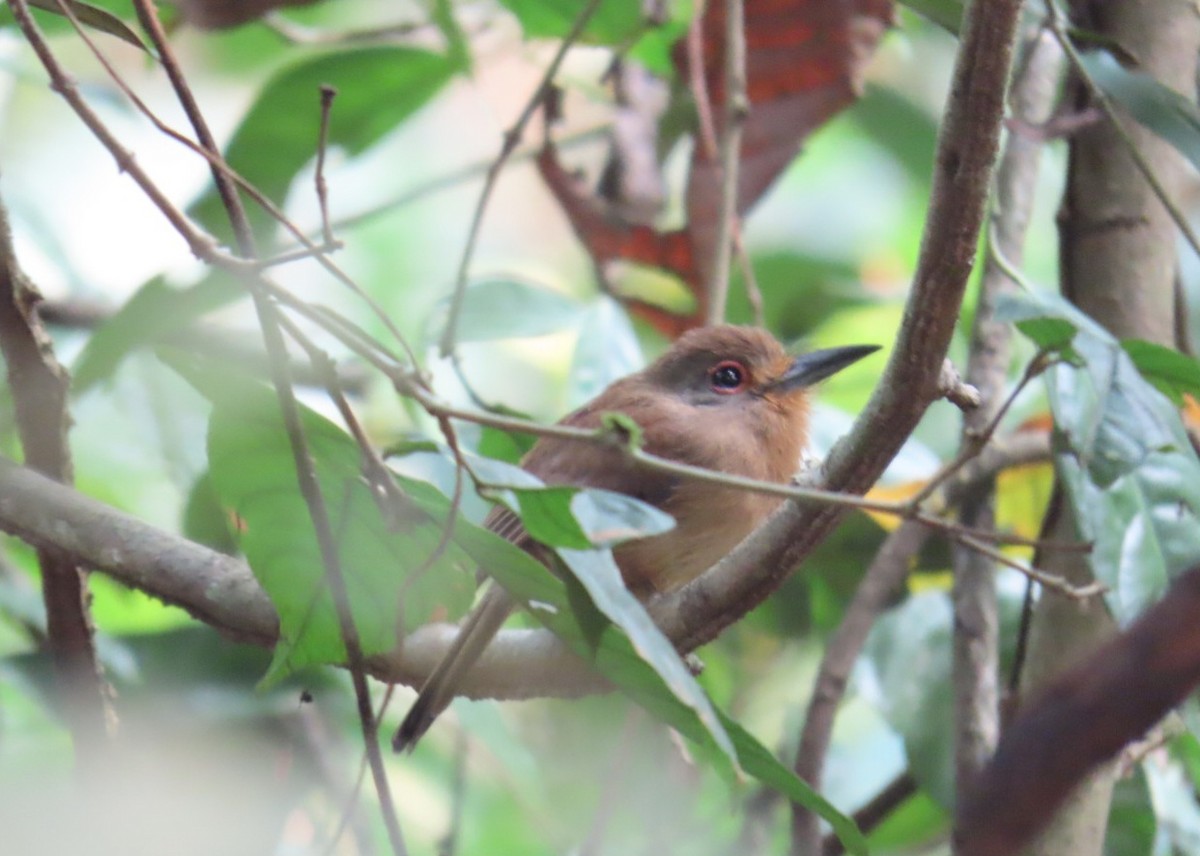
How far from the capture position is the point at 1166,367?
7.27 ft

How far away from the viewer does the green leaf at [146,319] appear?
2.80 metres

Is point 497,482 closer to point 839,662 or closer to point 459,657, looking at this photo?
point 459,657

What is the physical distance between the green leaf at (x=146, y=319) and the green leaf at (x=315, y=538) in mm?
1123

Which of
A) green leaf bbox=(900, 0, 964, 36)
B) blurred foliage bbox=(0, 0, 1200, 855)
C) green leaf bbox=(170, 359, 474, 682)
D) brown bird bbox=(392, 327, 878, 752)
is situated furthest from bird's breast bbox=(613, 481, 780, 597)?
green leaf bbox=(900, 0, 964, 36)

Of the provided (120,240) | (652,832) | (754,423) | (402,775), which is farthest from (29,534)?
(120,240)

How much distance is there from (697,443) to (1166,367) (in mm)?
868

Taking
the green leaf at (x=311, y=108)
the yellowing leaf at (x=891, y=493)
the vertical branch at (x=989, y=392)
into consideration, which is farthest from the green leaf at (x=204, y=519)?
the vertical branch at (x=989, y=392)

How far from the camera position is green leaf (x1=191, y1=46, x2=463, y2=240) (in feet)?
10.2

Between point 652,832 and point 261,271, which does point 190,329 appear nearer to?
point 652,832

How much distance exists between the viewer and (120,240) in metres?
4.54

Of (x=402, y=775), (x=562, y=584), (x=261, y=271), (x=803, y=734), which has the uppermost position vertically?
(x=261, y=271)

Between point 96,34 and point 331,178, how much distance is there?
856mm

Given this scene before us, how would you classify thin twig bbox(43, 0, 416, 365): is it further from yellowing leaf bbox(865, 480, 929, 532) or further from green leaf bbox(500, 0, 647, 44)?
yellowing leaf bbox(865, 480, 929, 532)

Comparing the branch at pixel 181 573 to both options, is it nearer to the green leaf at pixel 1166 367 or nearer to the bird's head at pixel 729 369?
the green leaf at pixel 1166 367
